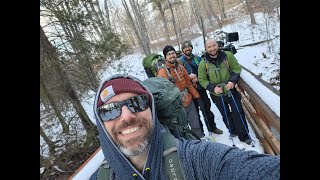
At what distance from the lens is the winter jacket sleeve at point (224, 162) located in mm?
1246

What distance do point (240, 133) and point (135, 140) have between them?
3.25m

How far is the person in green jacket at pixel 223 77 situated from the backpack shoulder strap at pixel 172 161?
2874mm

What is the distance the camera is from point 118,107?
6.19ft

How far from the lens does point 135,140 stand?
1787 mm

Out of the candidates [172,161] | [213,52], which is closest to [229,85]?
[213,52]

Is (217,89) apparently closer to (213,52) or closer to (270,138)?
(213,52)

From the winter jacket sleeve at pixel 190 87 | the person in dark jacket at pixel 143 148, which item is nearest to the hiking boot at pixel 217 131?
the winter jacket sleeve at pixel 190 87

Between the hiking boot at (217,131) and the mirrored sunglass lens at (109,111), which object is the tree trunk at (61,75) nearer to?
the hiking boot at (217,131)

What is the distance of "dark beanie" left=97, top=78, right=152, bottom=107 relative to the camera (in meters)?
1.93

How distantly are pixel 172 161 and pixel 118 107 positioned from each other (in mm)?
601

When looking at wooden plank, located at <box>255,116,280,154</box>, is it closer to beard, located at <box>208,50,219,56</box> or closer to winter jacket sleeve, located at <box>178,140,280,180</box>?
beard, located at <box>208,50,219,56</box>

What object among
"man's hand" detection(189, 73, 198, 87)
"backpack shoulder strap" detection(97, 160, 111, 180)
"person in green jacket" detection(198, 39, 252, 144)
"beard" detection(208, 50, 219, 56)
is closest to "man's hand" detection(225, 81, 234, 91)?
"person in green jacket" detection(198, 39, 252, 144)

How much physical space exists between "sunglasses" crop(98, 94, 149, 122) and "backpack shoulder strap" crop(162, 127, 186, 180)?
0.37 m

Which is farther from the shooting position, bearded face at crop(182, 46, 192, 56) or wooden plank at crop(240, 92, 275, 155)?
bearded face at crop(182, 46, 192, 56)
